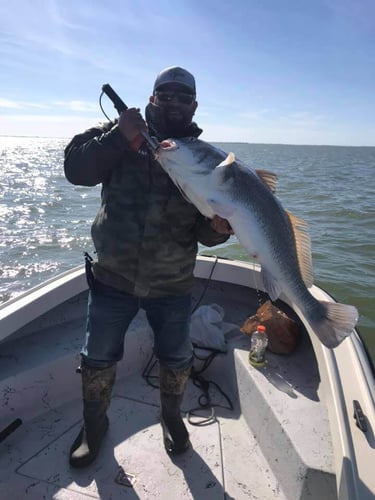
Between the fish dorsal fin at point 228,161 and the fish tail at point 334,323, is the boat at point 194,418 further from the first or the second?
the fish dorsal fin at point 228,161

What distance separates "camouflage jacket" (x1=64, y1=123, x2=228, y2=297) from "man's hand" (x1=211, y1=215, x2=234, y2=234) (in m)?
0.14

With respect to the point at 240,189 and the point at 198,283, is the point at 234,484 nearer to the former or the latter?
the point at 240,189

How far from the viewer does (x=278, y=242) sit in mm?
2648

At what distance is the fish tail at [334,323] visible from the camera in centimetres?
256

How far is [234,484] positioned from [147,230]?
2.04m

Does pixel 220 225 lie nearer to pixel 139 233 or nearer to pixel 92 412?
pixel 139 233

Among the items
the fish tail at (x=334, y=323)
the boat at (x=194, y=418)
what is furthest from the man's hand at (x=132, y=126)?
the boat at (x=194, y=418)

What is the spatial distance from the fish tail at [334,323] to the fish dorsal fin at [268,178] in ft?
2.73

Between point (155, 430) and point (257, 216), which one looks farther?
point (155, 430)

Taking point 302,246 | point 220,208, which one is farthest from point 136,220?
point 302,246

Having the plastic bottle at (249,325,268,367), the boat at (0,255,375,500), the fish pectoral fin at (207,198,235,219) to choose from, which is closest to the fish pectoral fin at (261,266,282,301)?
the fish pectoral fin at (207,198,235,219)

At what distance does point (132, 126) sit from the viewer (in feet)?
8.25

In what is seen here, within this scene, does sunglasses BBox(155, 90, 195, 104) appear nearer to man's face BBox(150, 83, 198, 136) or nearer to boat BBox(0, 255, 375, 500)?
man's face BBox(150, 83, 198, 136)

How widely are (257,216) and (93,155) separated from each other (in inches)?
42.3
